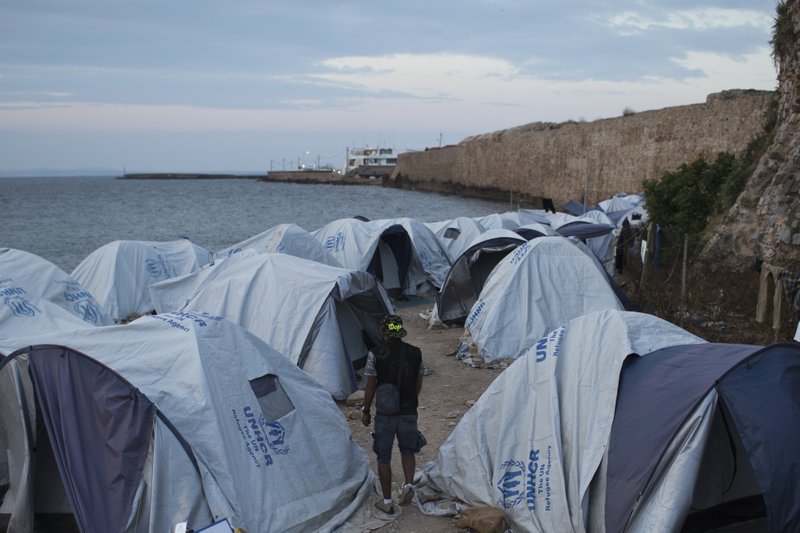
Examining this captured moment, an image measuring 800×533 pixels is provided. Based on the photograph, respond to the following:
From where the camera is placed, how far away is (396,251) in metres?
18.1

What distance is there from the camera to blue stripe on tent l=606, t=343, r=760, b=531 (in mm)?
5191

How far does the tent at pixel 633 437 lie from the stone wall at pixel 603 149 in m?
28.1

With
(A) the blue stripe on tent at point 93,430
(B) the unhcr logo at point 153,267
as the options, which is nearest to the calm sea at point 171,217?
(B) the unhcr logo at point 153,267

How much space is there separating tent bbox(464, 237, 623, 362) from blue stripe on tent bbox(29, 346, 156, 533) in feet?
20.7

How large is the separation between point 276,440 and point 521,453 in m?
1.88

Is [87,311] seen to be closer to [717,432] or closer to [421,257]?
[421,257]

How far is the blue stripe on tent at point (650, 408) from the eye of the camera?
5.19m

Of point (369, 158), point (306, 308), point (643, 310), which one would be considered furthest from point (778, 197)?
point (369, 158)

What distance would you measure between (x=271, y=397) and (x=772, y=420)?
3.60 metres

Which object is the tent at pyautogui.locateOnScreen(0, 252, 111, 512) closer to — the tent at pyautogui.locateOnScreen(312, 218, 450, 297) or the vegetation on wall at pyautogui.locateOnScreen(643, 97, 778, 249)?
the tent at pyautogui.locateOnScreen(312, 218, 450, 297)

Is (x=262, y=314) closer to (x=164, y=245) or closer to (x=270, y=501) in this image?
(x=270, y=501)

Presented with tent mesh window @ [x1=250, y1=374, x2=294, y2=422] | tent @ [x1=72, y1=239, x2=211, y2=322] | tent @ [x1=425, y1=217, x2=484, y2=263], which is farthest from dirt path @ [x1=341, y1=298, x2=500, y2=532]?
tent @ [x1=425, y1=217, x2=484, y2=263]

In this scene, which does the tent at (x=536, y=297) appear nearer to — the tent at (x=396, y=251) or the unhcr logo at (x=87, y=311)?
the unhcr logo at (x=87, y=311)

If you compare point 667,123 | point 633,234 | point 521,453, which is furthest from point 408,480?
point 667,123
